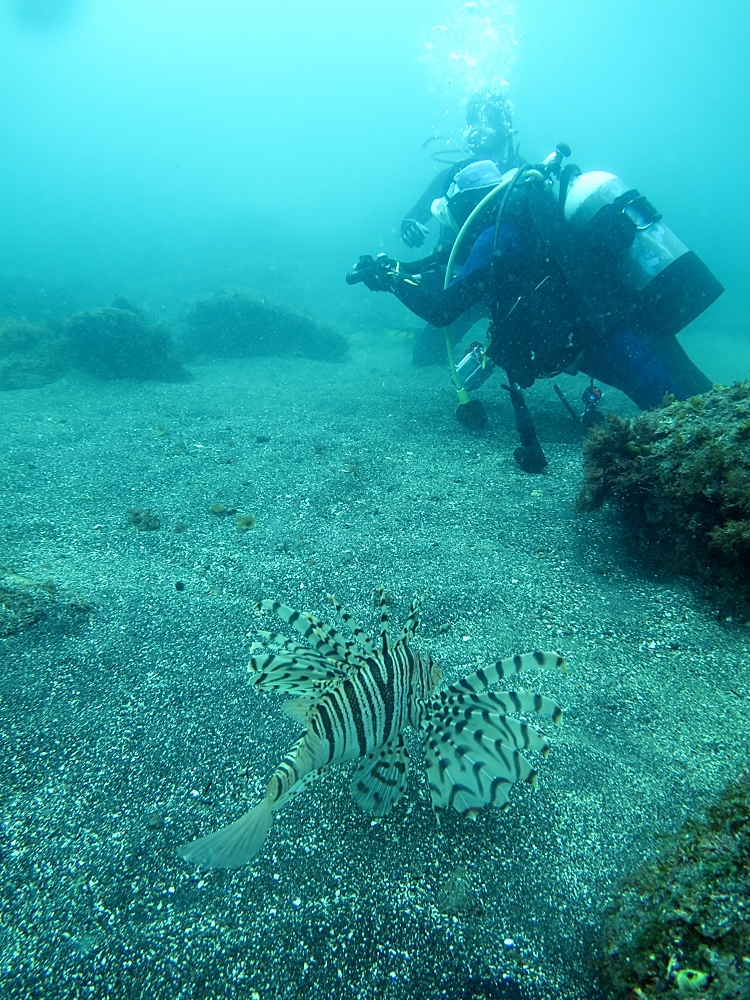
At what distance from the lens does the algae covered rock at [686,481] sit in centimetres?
334

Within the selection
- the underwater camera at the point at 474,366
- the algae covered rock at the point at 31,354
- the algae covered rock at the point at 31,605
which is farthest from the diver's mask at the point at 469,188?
the algae covered rock at the point at 31,354

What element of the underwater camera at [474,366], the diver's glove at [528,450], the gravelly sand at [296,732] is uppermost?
the underwater camera at [474,366]

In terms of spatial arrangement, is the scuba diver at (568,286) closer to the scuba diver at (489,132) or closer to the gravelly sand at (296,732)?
the gravelly sand at (296,732)

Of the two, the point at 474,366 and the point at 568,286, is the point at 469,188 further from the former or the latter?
the point at 474,366

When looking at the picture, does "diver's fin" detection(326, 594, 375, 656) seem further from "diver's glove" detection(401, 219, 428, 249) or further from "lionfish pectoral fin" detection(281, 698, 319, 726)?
"diver's glove" detection(401, 219, 428, 249)

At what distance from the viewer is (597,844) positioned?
7.07 feet

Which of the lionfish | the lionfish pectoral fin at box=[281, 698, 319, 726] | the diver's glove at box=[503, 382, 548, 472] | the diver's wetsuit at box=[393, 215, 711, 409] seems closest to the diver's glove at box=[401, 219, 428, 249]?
the diver's wetsuit at box=[393, 215, 711, 409]

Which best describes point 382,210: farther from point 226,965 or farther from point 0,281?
point 226,965

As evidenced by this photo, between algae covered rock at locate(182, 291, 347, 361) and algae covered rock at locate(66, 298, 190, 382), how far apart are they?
10.6 feet

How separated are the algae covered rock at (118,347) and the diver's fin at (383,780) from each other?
1104 centimetres

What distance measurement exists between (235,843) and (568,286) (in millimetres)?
6683

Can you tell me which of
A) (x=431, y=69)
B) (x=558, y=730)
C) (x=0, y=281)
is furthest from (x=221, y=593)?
(x=431, y=69)

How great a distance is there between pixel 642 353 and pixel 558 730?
5524 millimetres

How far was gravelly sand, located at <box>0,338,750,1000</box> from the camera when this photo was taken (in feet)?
6.08
